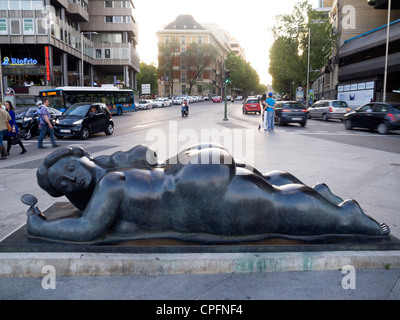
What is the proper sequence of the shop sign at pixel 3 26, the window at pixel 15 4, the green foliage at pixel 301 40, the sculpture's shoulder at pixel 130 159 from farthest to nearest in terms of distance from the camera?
the green foliage at pixel 301 40 → the window at pixel 15 4 → the shop sign at pixel 3 26 → the sculpture's shoulder at pixel 130 159

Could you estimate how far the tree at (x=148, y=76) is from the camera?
102938 millimetres

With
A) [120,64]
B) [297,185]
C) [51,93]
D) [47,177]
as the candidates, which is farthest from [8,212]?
[120,64]

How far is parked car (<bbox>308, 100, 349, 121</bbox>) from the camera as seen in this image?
26203 mm

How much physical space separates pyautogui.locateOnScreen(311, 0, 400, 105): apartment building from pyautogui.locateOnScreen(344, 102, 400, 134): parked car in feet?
58.2

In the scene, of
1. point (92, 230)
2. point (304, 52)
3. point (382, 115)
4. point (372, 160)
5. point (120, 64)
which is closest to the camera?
point (92, 230)

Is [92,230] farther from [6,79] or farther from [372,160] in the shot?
[6,79]

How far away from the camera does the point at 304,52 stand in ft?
167

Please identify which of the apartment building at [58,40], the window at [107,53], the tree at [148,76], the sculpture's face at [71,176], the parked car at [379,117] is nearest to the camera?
the sculpture's face at [71,176]

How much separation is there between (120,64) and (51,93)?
34945 mm

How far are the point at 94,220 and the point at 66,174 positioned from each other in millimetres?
439

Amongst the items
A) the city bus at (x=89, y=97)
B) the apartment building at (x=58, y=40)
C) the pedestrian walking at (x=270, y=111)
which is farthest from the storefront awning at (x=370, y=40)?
the apartment building at (x=58, y=40)

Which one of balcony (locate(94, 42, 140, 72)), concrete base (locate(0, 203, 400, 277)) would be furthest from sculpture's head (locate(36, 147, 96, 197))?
balcony (locate(94, 42, 140, 72))

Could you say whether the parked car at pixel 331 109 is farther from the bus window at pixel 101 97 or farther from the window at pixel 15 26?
the window at pixel 15 26

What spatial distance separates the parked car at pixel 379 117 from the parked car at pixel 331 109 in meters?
7.66
